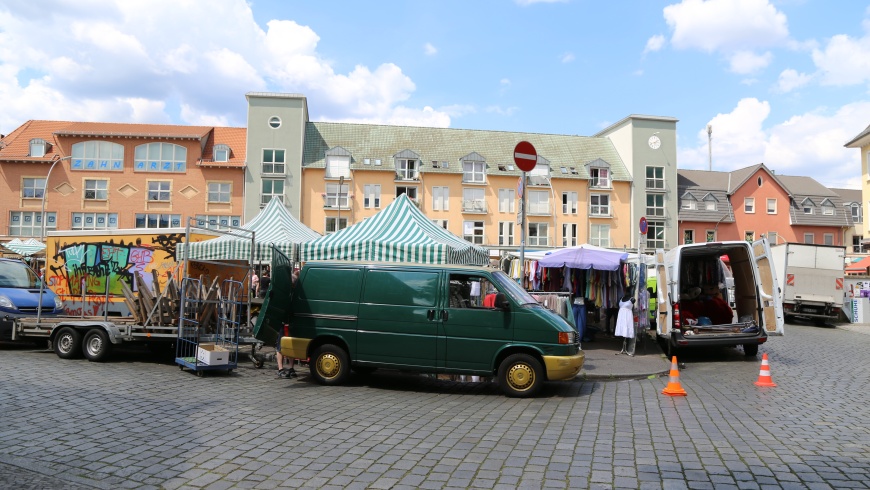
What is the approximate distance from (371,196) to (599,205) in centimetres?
2107

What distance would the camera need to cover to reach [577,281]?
17844 mm

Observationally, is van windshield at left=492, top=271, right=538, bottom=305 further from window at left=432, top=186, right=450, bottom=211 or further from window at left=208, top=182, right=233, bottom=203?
window at left=208, top=182, right=233, bottom=203

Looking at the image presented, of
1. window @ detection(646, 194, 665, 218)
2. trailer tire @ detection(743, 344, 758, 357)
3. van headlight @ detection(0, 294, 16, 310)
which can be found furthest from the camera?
window @ detection(646, 194, 665, 218)

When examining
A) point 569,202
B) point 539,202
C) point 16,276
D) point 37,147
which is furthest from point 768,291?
point 37,147

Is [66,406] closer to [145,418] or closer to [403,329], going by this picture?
[145,418]

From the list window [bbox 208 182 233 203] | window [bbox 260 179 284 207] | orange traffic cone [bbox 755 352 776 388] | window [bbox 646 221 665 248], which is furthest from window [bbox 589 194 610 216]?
orange traffic cone [bbox 755 352 776 388]

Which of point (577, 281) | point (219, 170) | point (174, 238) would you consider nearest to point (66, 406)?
point (174, 238)

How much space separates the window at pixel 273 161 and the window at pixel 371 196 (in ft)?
23.6

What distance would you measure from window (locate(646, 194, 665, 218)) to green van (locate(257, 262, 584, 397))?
53.3m

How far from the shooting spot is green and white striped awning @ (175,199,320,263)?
1532cm

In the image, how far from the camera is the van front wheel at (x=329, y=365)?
10.6m

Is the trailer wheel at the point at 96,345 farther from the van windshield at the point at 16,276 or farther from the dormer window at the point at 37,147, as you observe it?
the dormer window at the point at 37,147

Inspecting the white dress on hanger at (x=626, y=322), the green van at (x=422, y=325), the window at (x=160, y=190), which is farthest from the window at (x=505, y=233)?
the green van at (x=422, y=325)

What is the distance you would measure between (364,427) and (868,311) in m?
28.9
